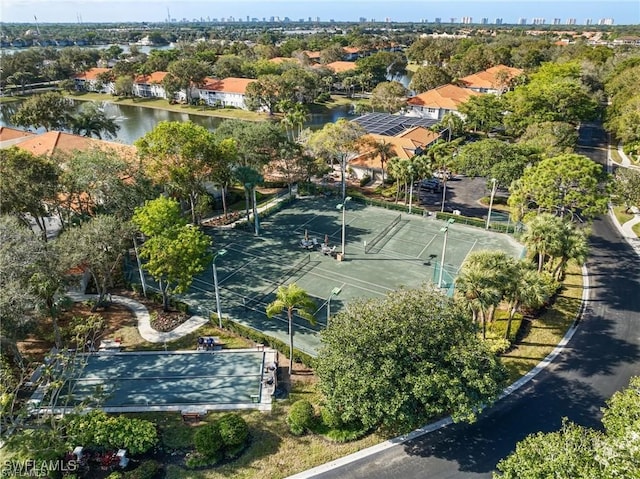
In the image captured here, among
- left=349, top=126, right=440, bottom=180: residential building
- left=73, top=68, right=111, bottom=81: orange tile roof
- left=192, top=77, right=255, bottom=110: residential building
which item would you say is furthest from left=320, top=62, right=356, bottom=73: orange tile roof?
left=349, top=126, right=440, bottom=180: residential building

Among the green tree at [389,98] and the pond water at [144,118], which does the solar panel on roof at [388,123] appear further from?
the pond water at [144,118]

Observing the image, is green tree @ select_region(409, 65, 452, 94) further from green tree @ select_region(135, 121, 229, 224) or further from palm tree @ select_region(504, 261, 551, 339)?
palm tree @ select_region(504, 261, 551, 339)

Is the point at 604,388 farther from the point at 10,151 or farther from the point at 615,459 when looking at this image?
the point at 10,151

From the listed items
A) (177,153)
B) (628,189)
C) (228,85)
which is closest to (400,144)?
(628,189)

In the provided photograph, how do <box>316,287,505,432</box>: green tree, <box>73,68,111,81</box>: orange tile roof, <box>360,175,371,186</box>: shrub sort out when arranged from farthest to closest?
<box>73,68,111,81</box>: orange tile roof, <box>360,175,371,186</box>: shrub, <box>316,287,505,432</box>: green tree

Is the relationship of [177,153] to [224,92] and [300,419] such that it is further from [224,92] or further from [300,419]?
[224,92]

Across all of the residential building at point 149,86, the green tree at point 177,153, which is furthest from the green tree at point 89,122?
the residential building at point 149,86
